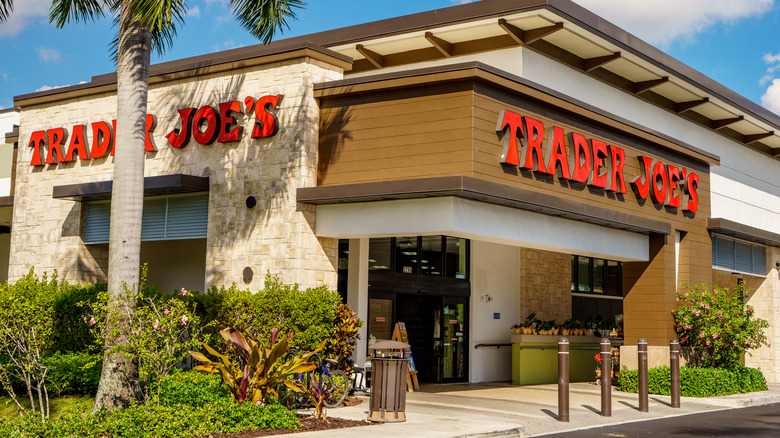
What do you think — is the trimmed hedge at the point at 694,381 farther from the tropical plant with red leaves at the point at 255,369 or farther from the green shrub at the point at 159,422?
the green shrub at the point at 159,422

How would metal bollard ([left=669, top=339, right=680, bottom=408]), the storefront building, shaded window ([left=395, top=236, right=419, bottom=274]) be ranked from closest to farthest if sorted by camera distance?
the storefront building → metal bollard ([left=669, top=339, right=680, bottom=408]) → shaded window ([left=395, top=236, right=419, bottom=274])

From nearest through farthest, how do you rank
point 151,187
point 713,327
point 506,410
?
point 506,410, point 151,187, point 713,327

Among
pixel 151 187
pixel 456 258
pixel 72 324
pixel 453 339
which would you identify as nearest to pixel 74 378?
pixel 72 324

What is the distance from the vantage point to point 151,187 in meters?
16.7

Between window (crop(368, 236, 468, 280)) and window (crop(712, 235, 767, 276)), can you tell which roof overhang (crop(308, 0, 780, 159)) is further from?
→ window (crop(368, 236, 468, 280))

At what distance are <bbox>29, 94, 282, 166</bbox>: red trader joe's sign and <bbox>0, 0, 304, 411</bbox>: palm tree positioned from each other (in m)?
2.71

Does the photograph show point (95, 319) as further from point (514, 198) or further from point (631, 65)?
point (631, 65)

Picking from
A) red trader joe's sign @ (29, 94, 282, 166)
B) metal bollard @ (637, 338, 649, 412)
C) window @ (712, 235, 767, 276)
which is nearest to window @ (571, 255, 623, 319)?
window @ (712, 235, 767, 276)

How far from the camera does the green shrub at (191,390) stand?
11969mm

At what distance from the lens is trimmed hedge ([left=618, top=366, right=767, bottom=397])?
61.3ft

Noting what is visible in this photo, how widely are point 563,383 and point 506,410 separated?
5.07 feet

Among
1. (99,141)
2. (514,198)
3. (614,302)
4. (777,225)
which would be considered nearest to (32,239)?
(99,141)

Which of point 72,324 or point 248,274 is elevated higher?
point 248,274

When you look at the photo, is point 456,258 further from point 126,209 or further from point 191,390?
point 126,209
